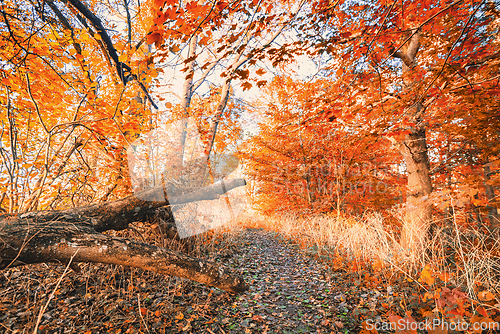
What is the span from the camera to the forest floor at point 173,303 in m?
2.25

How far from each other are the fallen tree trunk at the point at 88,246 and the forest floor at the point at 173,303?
0.40 meters

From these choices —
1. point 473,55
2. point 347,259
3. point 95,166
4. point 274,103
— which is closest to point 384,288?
point 347,259

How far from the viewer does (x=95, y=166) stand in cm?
448

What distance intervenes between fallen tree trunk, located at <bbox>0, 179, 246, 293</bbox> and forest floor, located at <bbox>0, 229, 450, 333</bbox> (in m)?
Result: 0.40

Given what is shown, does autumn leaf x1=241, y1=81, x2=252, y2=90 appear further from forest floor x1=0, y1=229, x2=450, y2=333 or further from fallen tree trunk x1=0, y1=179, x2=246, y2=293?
forest floor x1=0, y1=229, x2=450, y2=333

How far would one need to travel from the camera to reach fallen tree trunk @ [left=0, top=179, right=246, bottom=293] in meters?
1.99

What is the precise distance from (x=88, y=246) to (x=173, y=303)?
1364 mm

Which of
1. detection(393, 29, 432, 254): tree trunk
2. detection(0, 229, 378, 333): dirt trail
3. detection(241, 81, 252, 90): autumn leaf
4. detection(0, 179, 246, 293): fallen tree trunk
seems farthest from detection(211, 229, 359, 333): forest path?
detection(241, 81, 252, 90): autumn leaf

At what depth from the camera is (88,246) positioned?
2150 millimetres

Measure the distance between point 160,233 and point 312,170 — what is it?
20.6 feet

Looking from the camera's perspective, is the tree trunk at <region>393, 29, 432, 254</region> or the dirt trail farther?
the tree trunk at <region>393, 29, 432, 254</region>

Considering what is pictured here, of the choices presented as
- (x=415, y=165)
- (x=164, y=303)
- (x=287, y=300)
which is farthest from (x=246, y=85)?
(x=415, y=165)

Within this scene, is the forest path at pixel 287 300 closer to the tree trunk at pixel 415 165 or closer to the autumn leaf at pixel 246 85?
the tree trunk at pixel 415 165

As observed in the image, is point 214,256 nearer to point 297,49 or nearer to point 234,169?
point 297,49
